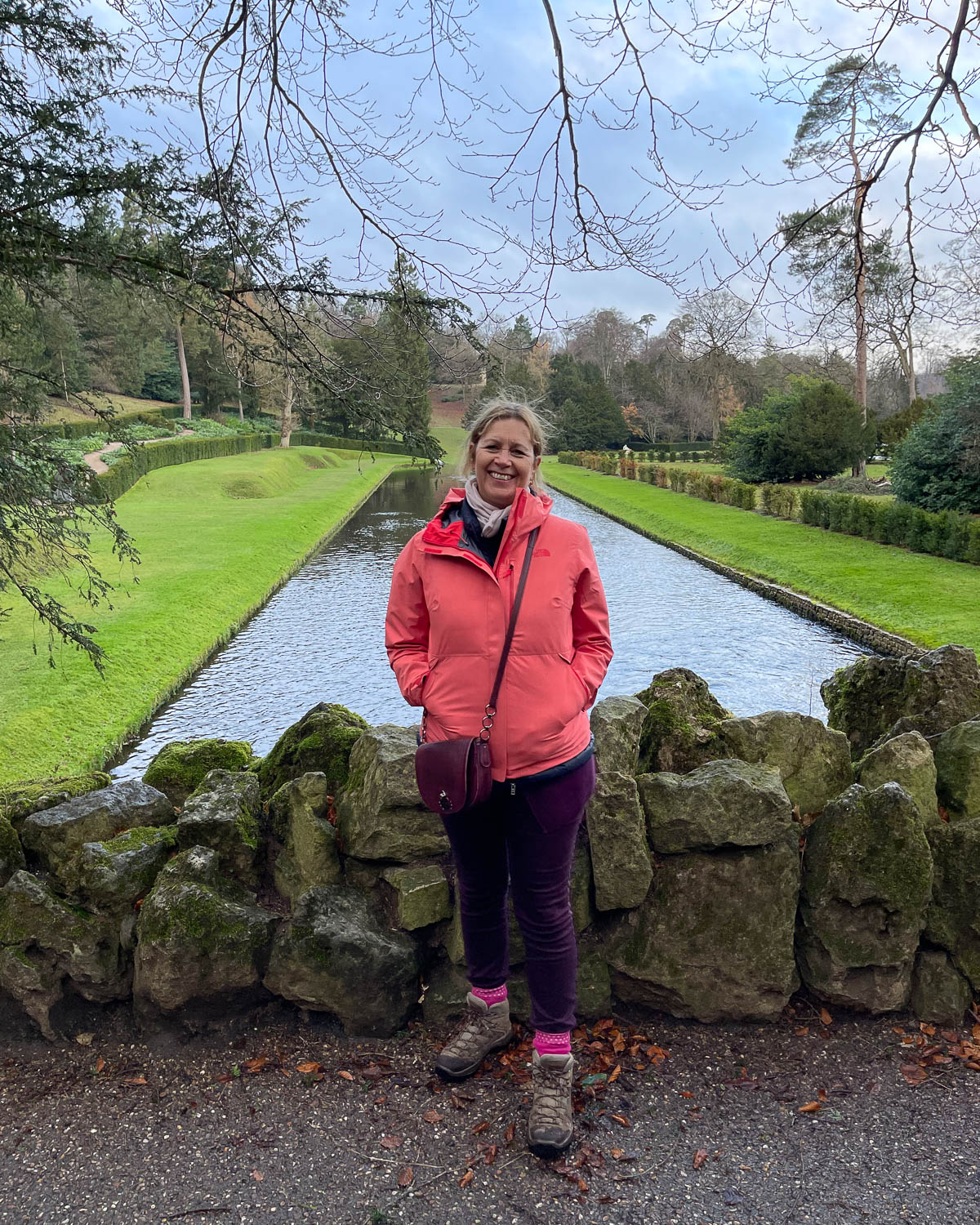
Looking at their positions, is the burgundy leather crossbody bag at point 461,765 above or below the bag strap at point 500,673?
below

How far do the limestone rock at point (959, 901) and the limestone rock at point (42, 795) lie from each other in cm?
328

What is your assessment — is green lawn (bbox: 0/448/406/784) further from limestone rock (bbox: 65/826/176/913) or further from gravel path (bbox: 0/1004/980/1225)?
gravel path (bbox: 0/1004/980/1225)

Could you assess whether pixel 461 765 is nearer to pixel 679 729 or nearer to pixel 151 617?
pixel 679 729

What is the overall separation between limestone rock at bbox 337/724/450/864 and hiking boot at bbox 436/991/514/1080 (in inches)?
22.2

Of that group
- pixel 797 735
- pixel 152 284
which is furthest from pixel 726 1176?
pixel 152 284

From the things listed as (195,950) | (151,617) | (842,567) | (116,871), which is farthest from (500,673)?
(842,567)

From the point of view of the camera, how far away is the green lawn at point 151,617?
8.45 m

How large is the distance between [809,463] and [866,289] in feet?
95.8

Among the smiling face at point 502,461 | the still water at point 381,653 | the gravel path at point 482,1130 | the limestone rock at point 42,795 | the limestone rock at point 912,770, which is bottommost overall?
the still water at point 381,653

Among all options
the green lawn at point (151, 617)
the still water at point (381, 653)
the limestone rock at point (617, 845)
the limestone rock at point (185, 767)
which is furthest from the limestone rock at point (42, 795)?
the still water at point (381, 653)

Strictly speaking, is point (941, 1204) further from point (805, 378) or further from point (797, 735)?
point (805, 378)

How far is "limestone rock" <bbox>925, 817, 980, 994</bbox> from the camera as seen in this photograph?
310cm

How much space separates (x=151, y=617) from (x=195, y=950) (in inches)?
423

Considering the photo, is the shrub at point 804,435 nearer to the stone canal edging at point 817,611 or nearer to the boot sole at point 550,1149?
the stone canal edging at point 817,611
